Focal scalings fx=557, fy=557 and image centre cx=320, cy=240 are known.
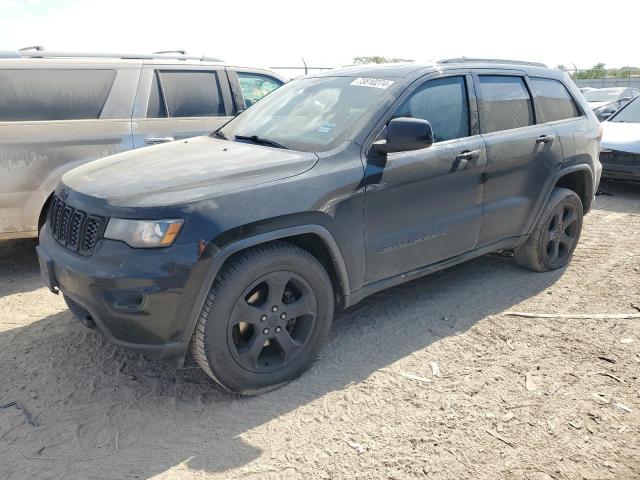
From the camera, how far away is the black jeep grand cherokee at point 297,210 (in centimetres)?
272

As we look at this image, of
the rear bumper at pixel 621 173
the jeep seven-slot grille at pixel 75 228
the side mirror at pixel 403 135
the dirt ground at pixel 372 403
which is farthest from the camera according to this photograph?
the rear bumper at pixel 621 173

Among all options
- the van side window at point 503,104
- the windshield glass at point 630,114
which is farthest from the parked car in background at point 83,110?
the windshield glass at point 630,114

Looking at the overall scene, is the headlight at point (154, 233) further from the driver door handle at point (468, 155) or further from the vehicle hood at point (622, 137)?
the vehicle hood at point (622, 137)

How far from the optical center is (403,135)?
3285 mm

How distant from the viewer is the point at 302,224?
119 inches

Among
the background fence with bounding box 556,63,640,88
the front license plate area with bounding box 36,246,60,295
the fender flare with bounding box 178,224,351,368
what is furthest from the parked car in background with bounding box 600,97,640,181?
the background fence with bounding box 556,63,640,88

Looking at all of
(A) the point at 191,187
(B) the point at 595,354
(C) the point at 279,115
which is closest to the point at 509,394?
(B) the point at 595,354

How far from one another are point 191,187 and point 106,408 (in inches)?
50.8

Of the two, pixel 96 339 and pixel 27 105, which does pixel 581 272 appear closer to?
pixel 96 339

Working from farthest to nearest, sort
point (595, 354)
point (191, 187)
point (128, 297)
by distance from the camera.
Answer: point (595, 354) → point (191, 187) → point (128, 297)

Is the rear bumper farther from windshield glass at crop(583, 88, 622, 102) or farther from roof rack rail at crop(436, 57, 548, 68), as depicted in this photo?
windshield glass at crop(583, 88, 622, 102)

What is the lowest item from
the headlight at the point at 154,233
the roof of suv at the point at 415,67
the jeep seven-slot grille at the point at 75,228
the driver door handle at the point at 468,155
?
the jeep seven-slot grille at the point at 75,228

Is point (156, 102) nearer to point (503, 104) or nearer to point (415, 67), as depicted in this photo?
point (415, 67)

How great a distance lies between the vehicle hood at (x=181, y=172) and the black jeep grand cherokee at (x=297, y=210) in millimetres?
12
